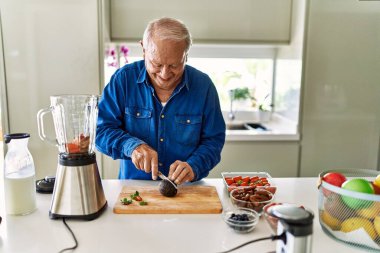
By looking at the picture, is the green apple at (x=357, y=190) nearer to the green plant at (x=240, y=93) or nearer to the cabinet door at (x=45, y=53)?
the cabinet door at (x=45, y=53)

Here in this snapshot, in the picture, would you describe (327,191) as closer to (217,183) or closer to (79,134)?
(217,183)

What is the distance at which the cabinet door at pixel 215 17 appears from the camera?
2523mm

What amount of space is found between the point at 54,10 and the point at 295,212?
2028 millimetres

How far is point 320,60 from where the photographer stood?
254 cm

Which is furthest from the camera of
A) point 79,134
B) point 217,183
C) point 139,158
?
point 217,183

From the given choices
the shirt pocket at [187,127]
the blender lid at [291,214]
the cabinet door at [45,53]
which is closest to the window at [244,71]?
the cabinet door at [45,53]

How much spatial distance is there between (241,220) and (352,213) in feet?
0.96

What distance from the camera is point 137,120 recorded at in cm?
154

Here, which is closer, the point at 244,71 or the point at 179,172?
the point at 179,172

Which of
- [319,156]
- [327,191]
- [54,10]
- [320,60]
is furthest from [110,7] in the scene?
[327,191]

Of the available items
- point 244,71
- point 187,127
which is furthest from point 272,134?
point 187,127

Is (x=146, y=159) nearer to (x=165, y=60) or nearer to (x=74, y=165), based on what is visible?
(x=74, y=165)

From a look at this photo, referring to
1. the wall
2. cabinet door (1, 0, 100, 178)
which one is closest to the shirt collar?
cabinet door (1, 0, 100, 178)

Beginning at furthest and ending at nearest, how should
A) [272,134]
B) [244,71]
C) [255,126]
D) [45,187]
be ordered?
[244,71] → [255,126] → [272,134] → [45,187]
